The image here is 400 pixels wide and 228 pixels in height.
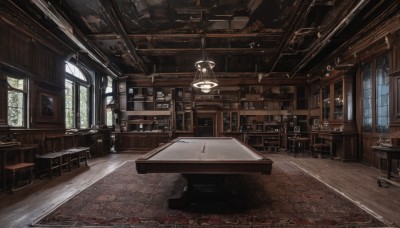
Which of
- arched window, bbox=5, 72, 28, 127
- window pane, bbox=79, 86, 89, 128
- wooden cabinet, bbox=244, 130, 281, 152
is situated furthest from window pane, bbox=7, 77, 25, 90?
wooden cabinet, bbox=244, 130, 281, 152

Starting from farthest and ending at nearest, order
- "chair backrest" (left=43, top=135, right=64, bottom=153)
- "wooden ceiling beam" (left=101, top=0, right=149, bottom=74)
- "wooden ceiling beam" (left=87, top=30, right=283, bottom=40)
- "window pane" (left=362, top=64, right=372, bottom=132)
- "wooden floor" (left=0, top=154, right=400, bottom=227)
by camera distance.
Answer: "window pane" (left=362, top=64, right=372, bottom=132), "wooden ceiling beam" (left=87, top=30, right=283, bottom=40), "chair backrest" (left=43, top=135, right=64, bottom=153), "wooden ceiling beam" (left=101, top=0, right=149, bottom=74), "wooden floor" (left=0, top=154, right=400, bottom=227)

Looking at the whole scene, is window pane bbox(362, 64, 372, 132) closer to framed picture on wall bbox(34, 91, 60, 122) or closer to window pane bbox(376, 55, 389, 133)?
window pane bbox(376, 55, 389, 133)

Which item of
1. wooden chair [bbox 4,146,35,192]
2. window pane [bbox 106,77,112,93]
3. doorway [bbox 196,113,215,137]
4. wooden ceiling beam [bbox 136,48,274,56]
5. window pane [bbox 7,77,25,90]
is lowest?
wooden chair [bbox 4,146,35,192]

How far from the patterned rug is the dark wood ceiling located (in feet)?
12.2

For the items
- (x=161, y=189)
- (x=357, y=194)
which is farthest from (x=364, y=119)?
(x=161, y=189)

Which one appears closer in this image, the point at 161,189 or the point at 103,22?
the point at 161,189

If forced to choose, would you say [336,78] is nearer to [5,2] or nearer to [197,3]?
[197,3]

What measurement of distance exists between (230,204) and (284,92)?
861cm

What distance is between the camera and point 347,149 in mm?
7203

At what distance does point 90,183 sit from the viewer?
15.8ft

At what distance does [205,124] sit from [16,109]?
720 cm

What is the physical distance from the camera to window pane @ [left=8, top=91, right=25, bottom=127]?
4.97 metres

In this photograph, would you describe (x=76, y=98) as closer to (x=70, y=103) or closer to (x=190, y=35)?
(x=70, y=103)

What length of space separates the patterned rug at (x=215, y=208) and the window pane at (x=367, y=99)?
10.9ft
